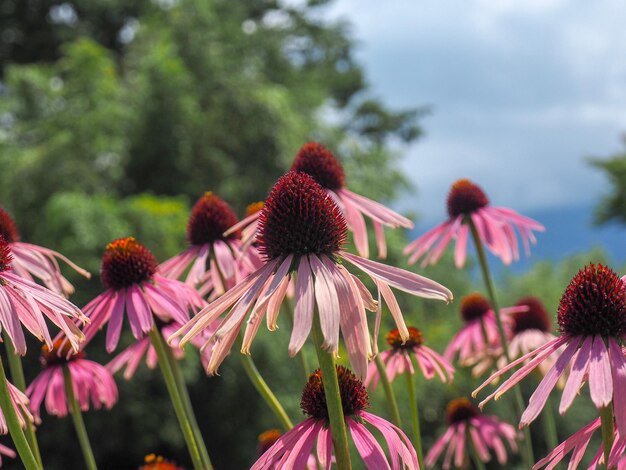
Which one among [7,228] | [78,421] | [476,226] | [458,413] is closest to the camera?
[78,421]

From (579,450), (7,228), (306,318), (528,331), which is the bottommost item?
(528,331)

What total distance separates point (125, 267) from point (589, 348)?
72 centimetres

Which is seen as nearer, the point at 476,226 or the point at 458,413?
the point at 476,226

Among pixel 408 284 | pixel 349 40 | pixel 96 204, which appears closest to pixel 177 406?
pixel 408 284

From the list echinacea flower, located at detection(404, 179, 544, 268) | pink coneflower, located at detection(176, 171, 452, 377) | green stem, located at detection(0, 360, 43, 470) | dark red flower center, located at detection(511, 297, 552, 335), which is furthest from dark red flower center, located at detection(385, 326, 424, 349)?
dark red flower center, located at detection(511, 297, 552, 335)

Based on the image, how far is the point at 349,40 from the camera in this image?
1138cm

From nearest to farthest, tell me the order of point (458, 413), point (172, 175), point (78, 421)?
point (78, 421), point (458, 413), point (172, 175)

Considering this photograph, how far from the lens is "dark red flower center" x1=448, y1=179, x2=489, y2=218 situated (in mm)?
1712

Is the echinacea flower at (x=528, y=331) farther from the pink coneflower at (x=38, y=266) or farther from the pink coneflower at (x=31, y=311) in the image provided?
the pink coneflower at (x=31, y=311)

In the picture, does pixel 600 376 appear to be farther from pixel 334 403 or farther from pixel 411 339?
pixel 411 339

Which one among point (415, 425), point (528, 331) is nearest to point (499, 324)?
point (415, 425)

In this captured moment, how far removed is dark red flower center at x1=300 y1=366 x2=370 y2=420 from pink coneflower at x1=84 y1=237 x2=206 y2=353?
235 millimetres

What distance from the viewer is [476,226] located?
167cm

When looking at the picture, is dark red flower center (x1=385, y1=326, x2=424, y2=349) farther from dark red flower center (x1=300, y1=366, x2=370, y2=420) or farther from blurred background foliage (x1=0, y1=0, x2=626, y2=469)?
blurred background foliage (x1=0, y1=0, x2=626, y2=469)
